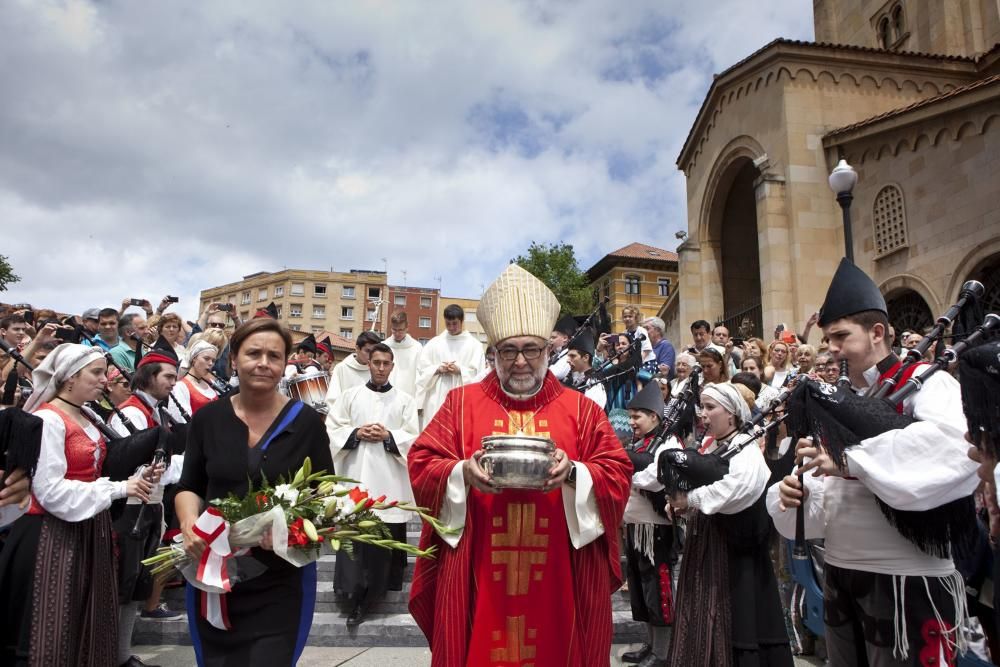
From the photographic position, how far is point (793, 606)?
564cm

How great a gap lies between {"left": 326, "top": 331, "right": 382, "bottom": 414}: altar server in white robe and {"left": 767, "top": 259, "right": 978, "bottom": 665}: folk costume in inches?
237

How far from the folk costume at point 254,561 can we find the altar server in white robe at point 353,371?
5.26m

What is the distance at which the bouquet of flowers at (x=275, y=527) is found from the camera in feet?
8.96

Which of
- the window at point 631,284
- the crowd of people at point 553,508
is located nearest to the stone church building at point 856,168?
the crowd of people at point 553,508

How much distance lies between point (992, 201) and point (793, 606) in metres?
12.6

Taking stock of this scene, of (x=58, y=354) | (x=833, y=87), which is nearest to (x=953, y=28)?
(x=833, y=87)

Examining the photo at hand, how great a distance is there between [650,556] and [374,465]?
2942 millimetres

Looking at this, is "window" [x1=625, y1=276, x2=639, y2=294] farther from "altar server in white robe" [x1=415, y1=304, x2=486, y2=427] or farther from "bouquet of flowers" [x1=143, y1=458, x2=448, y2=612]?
"bouquet of flowers" [x1=143, y1=458, x2=448, y2=612]

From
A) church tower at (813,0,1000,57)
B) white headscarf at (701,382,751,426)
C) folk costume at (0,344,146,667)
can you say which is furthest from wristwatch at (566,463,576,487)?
church tower at (813,0,1000,57)

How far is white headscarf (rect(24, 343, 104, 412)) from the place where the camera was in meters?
4.16

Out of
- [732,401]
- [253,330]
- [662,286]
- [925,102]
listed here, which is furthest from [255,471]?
[662,286]

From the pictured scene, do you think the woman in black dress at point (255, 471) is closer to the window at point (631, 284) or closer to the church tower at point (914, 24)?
the church tower at point (914, 24)

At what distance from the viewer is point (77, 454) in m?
4.11

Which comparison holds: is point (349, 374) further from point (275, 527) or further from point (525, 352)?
point (275, 527)
